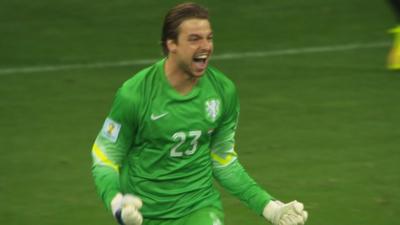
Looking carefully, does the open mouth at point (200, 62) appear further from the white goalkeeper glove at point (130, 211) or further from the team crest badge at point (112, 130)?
the white goalkeeper glove at point (130, 211)

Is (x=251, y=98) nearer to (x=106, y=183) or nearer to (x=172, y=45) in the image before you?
(x=172, y=45)

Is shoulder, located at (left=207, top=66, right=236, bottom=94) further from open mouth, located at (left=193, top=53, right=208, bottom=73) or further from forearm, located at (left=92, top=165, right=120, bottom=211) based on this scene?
forearm, located at (left=92, top=165, right=120, bottom=211)

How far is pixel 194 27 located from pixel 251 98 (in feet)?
20.5

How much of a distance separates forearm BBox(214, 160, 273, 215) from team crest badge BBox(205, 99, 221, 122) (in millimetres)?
392

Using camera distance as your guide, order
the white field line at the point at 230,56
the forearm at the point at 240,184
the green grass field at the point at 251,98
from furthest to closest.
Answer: the white field line at the point at 230,56 → the green grass field at the point at 251,98 → the forearm at the point at 240,184

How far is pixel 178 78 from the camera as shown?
5.56 m

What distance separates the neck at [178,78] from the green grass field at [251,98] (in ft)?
9.70

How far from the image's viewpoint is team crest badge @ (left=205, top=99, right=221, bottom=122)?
5582 millimetres

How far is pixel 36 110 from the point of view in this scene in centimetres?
1134

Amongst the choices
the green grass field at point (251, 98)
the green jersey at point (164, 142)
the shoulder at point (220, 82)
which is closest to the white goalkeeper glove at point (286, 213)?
the green jersey at point (164, 142)

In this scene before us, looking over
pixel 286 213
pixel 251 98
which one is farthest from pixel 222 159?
pixel 251 98

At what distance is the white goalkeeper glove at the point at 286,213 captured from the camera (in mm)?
5387

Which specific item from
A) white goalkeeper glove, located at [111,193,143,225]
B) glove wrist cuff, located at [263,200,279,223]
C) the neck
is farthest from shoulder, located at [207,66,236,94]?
white goalkeeper glove, located at [111,193,143,225]

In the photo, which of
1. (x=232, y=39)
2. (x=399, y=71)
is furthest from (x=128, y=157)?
(x=232, y=39)
